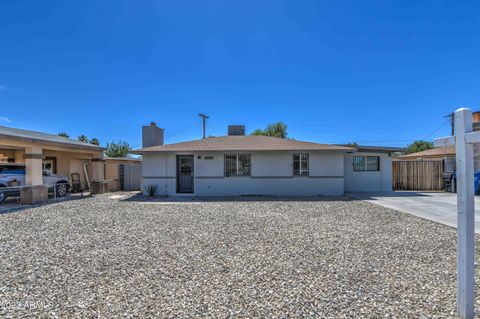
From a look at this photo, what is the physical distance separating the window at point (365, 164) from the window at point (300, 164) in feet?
11.6

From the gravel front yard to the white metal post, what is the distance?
0.35 metres

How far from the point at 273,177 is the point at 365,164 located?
5.91 meters

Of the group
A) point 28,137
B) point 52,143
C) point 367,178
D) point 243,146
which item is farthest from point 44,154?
point 367,178

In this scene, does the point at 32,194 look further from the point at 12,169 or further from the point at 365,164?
the point at 365,164

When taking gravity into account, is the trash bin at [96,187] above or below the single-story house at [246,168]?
below

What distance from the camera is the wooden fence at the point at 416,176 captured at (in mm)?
16719

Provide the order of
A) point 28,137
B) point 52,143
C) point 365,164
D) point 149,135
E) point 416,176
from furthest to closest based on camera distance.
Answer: point 149,135 → point 416,176 → point 365,164 → point 52,143 → point 28,137

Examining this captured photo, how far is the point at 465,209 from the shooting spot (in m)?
2.65

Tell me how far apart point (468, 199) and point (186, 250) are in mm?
4368

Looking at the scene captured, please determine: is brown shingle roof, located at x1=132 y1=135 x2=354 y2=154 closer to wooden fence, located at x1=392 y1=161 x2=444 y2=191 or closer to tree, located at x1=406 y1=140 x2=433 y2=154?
wooden fence, located at x1=392 y1=161 x2=444 y2=191

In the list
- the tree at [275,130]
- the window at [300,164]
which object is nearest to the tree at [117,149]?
the tree at [275,130]

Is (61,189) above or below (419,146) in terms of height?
below

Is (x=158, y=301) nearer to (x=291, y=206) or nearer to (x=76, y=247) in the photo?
(x=76, y=247)

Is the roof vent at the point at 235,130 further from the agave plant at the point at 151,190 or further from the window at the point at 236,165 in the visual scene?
the agave plant at the point at 151,190
